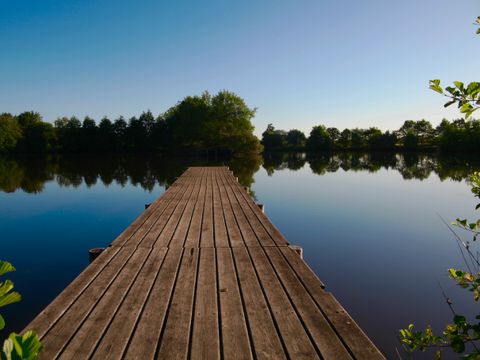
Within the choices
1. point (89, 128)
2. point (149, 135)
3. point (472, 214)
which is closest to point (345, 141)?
point (149, 135)

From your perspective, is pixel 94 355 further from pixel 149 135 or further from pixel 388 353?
pixel 149 135

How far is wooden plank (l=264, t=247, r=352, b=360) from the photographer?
A: 2480mm

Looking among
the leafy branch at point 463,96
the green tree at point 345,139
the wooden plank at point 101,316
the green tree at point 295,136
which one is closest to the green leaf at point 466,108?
the leafy branch at point 463,96

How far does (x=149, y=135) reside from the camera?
62562 millimetres

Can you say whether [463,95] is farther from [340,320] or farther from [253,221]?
[253,221]

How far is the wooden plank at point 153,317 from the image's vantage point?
247 cm

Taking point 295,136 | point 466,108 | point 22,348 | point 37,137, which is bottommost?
point 22,348

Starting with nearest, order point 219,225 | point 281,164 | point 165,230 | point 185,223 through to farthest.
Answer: point 165,230
point 219,225
point 185,223
point 281,164

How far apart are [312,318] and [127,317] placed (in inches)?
69.4

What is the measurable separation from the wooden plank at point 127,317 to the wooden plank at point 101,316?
0.18 feet

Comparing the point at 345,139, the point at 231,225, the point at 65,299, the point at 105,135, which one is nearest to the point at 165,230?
the point at 231,225

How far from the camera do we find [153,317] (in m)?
2.96

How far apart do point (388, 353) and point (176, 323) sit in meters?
3.27

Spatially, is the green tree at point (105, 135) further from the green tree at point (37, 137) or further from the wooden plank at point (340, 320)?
the wooden plank at point (340, 320)
